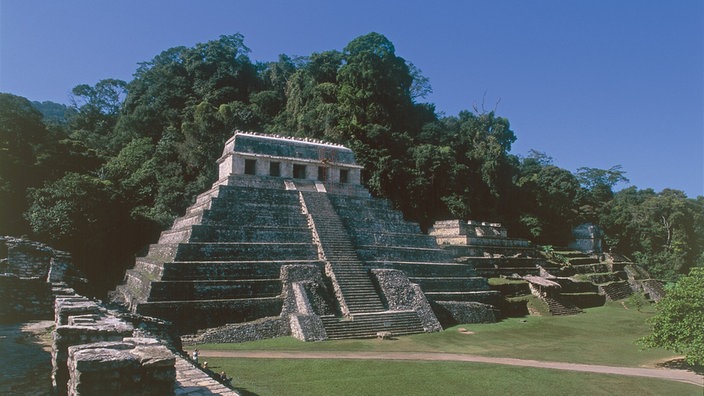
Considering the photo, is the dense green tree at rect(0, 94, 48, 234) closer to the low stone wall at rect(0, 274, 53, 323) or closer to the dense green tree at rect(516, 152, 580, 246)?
the low stone wall at rect(0, 274, 53, 323)

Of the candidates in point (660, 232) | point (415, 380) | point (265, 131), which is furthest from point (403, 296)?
point (660, 232)

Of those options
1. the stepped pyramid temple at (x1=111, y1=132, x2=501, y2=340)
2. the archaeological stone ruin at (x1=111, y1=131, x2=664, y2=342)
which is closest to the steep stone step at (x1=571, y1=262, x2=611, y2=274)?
the archaeological stone ruin at (x1=111, y1=131, x2=664, y2=342)

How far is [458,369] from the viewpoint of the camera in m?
13.8

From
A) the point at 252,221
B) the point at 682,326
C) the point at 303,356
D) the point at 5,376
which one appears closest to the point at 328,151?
the point at 252,221

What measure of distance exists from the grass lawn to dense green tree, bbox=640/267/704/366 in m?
1.23

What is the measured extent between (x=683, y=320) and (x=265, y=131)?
117 ft

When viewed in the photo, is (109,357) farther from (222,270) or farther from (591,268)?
(591,268)

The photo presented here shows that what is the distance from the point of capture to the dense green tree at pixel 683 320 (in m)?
13.3

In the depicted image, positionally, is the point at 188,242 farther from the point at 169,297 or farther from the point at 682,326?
the point at 682,326

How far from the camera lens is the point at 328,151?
98.7 feet

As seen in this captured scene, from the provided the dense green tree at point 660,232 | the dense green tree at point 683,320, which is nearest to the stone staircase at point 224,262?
the dense green tree at point 683,320

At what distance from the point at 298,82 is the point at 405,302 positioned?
34434 mm

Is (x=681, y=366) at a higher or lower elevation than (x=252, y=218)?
lower

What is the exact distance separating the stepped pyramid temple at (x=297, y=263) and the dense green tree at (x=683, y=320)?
28.9ft
